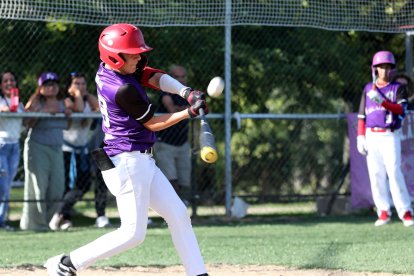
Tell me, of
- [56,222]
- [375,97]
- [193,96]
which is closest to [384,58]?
[375,97]

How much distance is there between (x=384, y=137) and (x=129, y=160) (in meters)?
5.24

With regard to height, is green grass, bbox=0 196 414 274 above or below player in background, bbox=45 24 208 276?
below

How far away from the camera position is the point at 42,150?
1044cm

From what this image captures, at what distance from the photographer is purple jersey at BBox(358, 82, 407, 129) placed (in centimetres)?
1025

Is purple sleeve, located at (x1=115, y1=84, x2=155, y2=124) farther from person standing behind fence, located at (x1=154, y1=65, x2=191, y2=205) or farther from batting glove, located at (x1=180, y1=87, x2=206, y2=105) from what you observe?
person standing behind fence, located at (x1=154, y1=65, x2=191, y2=205)

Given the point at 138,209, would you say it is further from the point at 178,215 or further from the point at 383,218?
the point at 383,218

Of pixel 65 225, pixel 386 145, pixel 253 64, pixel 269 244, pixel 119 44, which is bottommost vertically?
pixel 65 225

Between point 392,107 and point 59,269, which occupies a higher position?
point 392,107

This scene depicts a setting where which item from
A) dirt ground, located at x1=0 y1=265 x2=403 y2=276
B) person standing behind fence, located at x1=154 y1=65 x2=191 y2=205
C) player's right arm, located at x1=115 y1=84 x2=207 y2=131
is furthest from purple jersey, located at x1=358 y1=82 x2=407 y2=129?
player's right arm, located at x1=115 y1=84 x2=207 y2=131

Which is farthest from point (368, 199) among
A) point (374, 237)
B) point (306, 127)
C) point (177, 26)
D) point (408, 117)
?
point (306, 127)

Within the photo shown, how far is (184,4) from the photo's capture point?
36.3 ft

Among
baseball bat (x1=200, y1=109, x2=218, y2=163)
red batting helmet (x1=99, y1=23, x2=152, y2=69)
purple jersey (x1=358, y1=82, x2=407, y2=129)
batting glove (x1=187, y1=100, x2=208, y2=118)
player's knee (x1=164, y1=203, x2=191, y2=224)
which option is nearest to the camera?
baseball bat (x1=200, y1=109, x2=218, y2=163)

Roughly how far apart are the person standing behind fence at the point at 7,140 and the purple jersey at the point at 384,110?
13.5ft

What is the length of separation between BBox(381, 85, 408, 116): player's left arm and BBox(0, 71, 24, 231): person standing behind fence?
4306mm
